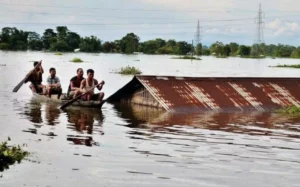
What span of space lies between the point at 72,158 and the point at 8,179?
84.1 inches

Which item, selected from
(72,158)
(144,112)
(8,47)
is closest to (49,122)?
(144,112)

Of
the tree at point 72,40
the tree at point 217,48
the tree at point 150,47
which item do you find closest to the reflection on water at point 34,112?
the tree at point 72,40

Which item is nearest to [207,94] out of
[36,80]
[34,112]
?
[34,112]

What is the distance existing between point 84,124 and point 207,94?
656 centimetres

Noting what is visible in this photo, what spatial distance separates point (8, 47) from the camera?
498ft

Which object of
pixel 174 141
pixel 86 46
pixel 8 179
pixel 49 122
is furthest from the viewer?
pixel 86 46

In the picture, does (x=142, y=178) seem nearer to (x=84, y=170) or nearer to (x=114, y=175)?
(x=114, y=175)

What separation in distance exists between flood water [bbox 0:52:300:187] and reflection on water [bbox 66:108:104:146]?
3 centimetres

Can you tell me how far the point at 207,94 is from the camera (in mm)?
22281

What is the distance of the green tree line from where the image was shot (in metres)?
155

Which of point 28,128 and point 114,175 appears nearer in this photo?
point 114,175

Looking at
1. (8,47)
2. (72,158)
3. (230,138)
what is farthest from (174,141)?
(8,47)

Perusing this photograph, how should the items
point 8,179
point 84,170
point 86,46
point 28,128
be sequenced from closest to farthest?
1. point 8,179
2. point 84,170
3. point 28,128
4. point 86,46

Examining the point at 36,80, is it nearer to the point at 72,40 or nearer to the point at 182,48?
the point at 72,40
